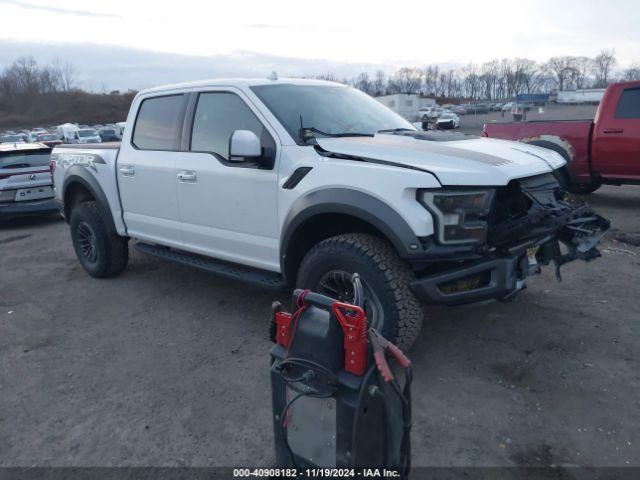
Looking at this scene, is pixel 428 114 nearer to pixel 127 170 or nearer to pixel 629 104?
pixel 629 104

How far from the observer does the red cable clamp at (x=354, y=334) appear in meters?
2.14

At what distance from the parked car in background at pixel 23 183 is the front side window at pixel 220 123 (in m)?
6.20

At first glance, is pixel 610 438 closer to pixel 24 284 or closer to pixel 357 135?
pixel 357 135

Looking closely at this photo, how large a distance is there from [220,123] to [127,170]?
1341 millimetres

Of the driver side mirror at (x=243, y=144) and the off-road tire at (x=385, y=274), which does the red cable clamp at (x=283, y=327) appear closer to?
the off-road tire at (x=385, y=274)

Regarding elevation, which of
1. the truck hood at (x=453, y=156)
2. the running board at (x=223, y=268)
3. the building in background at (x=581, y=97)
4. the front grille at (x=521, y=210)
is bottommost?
the building in background at (x=581, y=97)

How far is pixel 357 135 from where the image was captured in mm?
4242

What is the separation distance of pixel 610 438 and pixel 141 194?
4189 mm

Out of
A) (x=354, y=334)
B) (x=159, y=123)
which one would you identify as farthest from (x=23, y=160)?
(x=354, y=334)

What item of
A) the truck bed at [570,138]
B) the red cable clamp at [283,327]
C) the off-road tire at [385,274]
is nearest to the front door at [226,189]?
the off-road tire at [385,274]

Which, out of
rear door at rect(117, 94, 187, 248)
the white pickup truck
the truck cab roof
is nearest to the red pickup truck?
the white pickup truck

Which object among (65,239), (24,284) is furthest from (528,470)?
(65,239)

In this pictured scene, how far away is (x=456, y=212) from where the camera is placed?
10.7 ft

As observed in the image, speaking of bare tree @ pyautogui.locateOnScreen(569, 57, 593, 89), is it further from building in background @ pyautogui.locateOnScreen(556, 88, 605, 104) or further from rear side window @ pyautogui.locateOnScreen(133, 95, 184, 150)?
rear side window @ pyautogui.locateOnScreen(133, 95, 184, 150)
